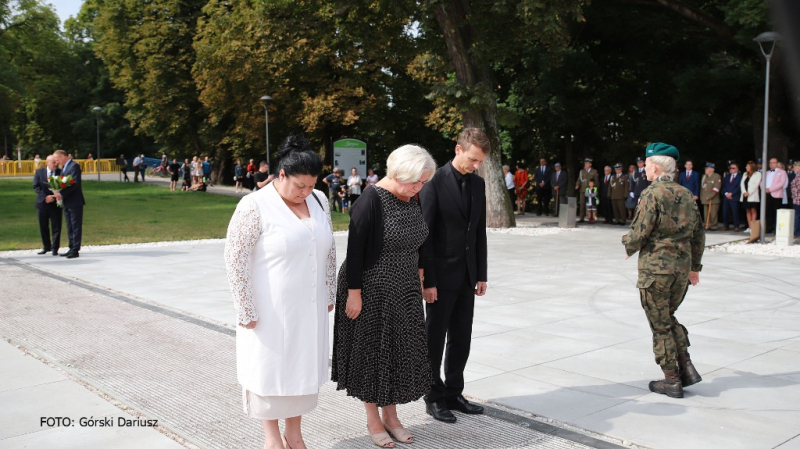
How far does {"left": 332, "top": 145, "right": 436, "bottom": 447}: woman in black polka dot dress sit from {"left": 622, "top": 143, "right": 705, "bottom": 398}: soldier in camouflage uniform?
200 cm

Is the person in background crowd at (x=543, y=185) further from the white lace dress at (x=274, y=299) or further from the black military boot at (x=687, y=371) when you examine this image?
the white lace dress at (x=274, y=299)

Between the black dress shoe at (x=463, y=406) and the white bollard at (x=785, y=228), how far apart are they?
1409 cm

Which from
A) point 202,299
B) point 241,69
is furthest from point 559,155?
point 202,299

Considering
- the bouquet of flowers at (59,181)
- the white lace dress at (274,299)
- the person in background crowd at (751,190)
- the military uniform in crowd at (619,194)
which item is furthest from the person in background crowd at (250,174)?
the white lace dress at (274,299)

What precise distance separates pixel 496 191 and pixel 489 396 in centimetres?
1626

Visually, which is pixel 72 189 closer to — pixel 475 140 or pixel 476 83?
pixel 475 140

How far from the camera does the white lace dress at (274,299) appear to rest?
13.2 feet

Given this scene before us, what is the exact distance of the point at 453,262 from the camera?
507 centimetres

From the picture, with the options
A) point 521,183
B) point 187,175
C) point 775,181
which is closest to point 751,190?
point 775,181

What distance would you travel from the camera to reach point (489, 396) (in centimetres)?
562

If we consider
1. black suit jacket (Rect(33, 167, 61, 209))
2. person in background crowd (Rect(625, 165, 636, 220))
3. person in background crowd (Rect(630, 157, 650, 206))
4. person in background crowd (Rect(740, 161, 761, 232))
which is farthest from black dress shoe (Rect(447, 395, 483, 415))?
person in background crowd (Rect(625, 165, 636, 220))

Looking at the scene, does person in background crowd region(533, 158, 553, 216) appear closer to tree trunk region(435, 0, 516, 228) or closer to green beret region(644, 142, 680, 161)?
tree trunk region(435, 0, 516, 228)

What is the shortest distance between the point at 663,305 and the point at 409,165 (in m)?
2.46

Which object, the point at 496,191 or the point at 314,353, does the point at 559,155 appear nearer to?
the point at 496,191
